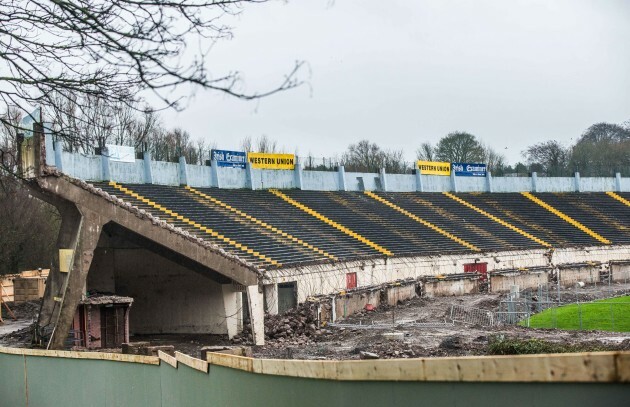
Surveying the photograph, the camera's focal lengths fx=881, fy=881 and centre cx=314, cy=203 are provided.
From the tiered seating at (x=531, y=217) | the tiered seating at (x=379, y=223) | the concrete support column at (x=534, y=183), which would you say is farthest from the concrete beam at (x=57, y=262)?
the concrete support column at (x=534, y=183)

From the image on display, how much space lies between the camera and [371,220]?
55656mm

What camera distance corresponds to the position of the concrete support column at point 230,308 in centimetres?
3553

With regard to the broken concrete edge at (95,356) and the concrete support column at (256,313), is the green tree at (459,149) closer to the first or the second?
the concrete support column at (256,313)

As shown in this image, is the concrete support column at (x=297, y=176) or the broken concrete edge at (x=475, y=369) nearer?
the broken concrete edge at (x=475, y=369)

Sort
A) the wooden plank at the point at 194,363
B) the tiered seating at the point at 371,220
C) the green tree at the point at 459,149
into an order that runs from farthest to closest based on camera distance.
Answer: the green tree at the point at 459,149
the tiered seating at the point at 371,220
the wooden plank at the point at 194,363

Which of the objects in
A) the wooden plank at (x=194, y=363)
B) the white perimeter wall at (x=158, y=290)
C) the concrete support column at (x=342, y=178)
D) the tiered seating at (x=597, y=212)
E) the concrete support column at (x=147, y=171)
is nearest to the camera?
the wooden plank at (x=194, y=363)

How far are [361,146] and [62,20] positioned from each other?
3842 inches

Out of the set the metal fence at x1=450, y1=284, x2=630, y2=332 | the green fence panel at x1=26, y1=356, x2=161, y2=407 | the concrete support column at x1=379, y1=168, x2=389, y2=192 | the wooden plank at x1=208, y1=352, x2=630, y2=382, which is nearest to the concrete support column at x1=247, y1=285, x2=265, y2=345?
the metal fence at x1=450, y1=284, x2=630, y2=332

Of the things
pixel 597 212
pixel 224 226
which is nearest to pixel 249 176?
pixel 224 226

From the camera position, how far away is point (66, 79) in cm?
1180

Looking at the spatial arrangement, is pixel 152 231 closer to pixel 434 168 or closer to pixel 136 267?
pixel 136 267

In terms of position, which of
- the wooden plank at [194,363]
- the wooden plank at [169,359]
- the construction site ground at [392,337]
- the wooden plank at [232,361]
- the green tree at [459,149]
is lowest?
the construction site ground at [392,337]

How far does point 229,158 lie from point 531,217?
81.7ft

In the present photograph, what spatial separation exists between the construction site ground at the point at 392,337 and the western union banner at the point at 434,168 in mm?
22825
